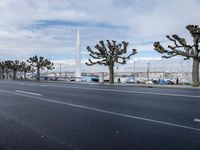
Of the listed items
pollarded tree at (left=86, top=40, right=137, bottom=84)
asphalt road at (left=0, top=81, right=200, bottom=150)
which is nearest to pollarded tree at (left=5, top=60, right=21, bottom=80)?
pollarded tree at (left=86, top=40, right=137, bottom=84)

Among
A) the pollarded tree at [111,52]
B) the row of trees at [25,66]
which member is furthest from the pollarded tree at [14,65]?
the pollarded tree at [111,52]

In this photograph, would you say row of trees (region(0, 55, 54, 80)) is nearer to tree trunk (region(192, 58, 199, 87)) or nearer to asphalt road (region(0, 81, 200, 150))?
tree trunk (region(192, 58, 199, 87))

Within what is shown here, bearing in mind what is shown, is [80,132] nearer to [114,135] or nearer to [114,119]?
[114,135]

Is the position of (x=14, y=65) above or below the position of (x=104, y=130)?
above

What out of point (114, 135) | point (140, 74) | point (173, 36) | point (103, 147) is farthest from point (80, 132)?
point (140, 74)

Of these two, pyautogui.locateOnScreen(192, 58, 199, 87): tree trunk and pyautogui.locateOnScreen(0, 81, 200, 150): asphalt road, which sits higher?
pyautogui.locateOnScreen(192, 58, 199, 87): tree trunk

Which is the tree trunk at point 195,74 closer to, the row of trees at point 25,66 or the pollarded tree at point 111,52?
the pollarded tree at point 111,52

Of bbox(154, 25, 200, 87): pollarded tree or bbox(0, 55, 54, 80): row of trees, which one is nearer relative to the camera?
bbox(154, 25, 200, 87): pollarded tree

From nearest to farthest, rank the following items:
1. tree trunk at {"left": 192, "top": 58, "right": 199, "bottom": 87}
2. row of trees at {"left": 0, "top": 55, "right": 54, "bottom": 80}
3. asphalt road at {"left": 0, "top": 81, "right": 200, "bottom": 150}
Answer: asphalt road at {"left": 0, "top": 81, "right": 200, "bottom": 150} → tree trunk at {"left": 192, "top": 58, "right": 199, "bottom": 87} → row of trees at {"left": 0, "top": 55, "right": 54, "bottom": 80}

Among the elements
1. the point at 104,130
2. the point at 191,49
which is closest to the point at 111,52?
the point at 191,49

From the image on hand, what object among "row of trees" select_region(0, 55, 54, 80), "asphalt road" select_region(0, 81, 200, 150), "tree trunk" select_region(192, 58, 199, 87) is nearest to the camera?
"asphalt road" select_region(0, 81, 200, 150)

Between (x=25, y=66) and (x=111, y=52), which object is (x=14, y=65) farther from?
(x=111, y=52)

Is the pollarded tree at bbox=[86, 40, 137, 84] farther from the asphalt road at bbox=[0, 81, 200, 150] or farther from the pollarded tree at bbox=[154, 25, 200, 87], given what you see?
the asphalt road at bbox=[0, 81, 200, 150]

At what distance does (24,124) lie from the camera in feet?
25.8
